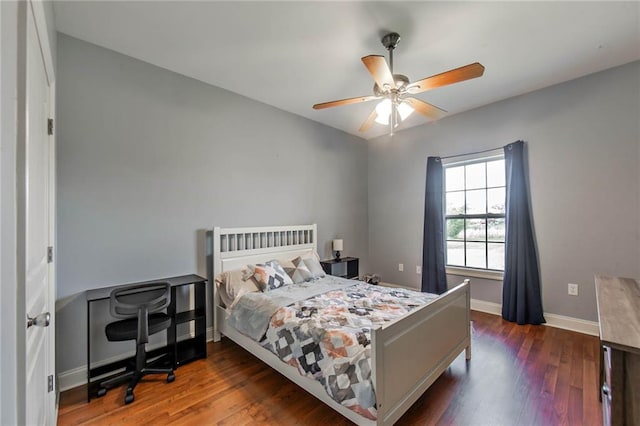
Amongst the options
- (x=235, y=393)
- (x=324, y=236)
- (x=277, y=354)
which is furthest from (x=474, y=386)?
(x=324, y=236)

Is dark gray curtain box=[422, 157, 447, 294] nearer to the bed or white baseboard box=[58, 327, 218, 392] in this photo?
the bed

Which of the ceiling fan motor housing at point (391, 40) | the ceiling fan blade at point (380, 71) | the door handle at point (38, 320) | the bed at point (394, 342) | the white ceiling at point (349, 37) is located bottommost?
the bed at point (394, 342)

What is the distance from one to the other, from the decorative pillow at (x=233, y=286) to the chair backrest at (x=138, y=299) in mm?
669

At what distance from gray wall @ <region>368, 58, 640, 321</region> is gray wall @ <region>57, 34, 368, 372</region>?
2.84 m

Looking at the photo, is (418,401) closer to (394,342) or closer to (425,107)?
(394,342)

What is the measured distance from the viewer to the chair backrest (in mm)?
2014

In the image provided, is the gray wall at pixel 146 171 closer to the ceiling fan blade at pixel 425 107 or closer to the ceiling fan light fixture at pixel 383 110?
the ceiling fan light fixture at pixel 383 110

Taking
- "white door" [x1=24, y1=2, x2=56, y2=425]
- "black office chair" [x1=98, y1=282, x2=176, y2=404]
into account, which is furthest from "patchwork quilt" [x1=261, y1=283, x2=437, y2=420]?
"white door" [x1=24, y1=2, x2=56, y2=425]

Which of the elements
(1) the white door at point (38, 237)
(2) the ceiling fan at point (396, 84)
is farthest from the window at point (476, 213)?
(1) the white door at point (38, 237)

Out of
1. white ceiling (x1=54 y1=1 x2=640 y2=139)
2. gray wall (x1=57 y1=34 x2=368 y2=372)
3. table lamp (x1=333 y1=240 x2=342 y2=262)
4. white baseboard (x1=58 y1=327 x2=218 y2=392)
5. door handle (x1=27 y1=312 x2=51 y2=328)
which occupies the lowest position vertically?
white baseboard (x1=58 y1=327 x2=218 y2=392)

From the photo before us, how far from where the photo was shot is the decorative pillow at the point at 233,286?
277 cm

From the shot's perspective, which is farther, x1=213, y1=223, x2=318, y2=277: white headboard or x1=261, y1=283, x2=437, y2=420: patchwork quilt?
x1=213, y1=223, x2=318, y2=277: white headboard

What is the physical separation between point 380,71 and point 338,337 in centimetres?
185

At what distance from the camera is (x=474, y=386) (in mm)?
2135
